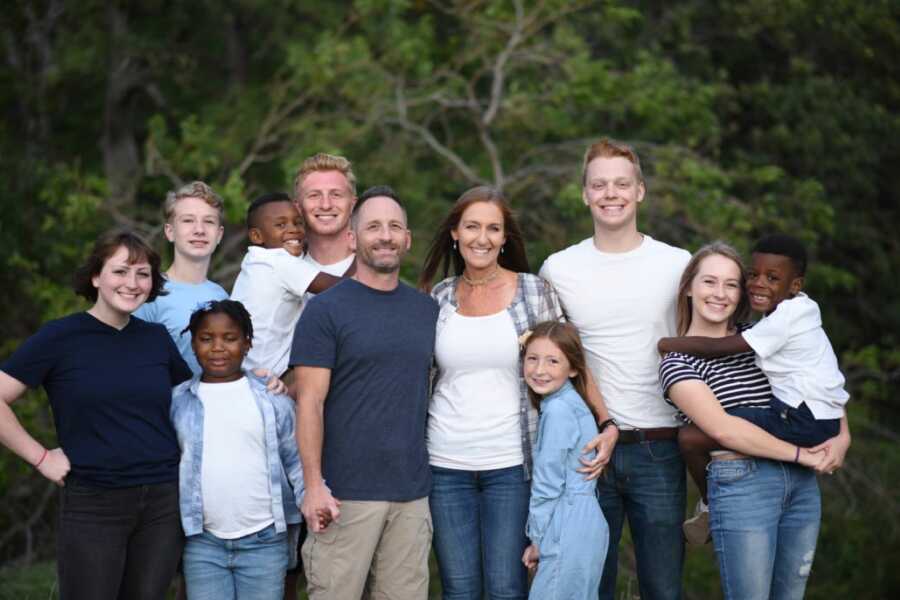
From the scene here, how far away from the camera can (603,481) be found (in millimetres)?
4566

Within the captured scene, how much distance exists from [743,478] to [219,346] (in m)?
2.02

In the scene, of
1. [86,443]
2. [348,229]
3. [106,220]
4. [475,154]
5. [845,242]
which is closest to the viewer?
[86,443]

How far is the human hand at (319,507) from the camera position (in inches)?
163

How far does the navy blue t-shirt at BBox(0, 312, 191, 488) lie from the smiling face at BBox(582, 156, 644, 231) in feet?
6.01

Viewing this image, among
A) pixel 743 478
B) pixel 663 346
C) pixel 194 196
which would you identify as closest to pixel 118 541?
pixel 194 196

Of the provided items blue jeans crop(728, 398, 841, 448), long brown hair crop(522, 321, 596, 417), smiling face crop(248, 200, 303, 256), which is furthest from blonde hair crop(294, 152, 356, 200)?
blue jeans crop(728, 398, 841, 448)

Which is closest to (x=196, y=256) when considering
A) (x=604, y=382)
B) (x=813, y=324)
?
(x=604, y=382)

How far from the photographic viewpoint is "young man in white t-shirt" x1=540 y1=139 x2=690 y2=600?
14.8ft

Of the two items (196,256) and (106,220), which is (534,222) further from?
(196,256)

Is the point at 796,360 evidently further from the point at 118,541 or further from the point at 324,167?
the point at 118,541

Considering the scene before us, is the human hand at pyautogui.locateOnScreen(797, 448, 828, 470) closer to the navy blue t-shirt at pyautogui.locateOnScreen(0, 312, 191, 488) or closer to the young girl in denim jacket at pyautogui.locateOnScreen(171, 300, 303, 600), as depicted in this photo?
the young girl in denim jacket at pyautogui.locateOnScreen(171, 300, 303, 600)

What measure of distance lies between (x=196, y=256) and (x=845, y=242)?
11980mm

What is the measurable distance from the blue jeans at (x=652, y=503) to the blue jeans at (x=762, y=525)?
0.61ft

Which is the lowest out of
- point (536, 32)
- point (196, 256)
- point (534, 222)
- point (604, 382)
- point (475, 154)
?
point (604, 382)
